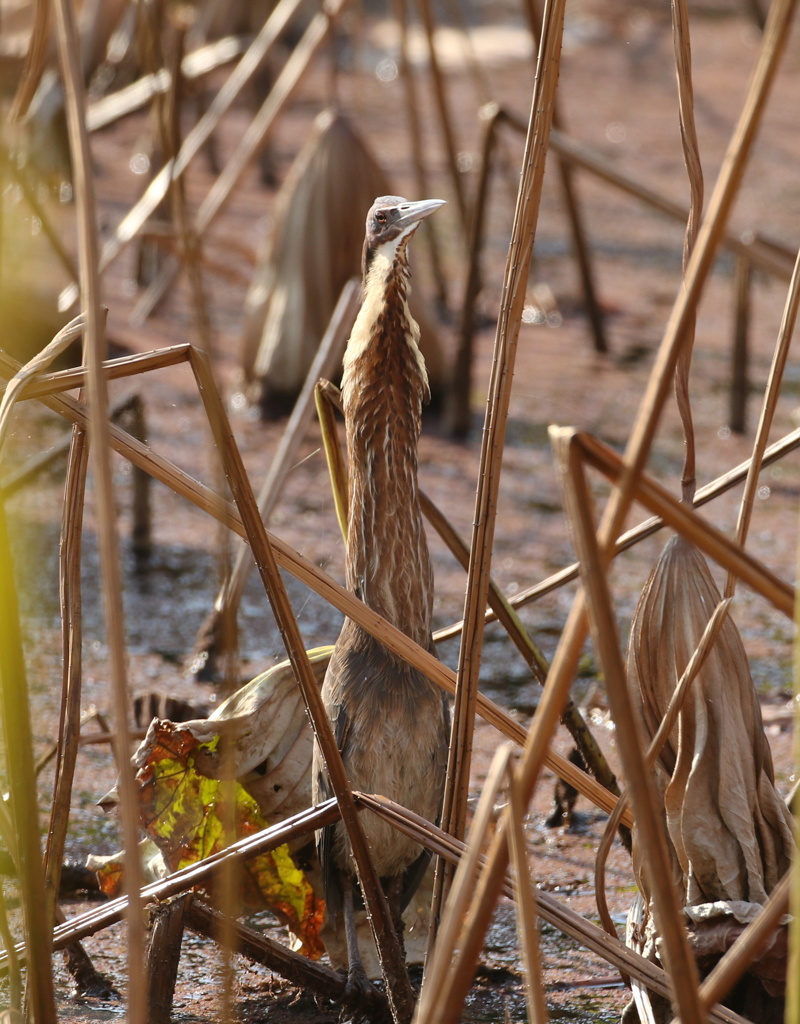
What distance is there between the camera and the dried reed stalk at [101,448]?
1.23m

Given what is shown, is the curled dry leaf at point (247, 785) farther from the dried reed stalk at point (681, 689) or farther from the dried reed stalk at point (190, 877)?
the dried reed stalk at point (681, 689)

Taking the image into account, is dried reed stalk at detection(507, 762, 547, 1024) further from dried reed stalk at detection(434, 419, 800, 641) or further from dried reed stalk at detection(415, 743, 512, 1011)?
dried reed stalk at detection(434, 419, 800, 641)

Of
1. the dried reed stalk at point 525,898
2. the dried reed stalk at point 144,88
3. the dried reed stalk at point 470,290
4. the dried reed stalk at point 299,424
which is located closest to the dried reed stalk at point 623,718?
the dried reed stalk at point 525,898

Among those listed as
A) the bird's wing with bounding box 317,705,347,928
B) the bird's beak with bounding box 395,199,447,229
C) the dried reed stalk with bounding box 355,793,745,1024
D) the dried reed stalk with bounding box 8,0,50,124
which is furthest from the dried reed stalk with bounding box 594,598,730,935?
the dried reed stalk with bounding box 8,0,50,124

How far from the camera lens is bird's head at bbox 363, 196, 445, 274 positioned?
2.18 metres

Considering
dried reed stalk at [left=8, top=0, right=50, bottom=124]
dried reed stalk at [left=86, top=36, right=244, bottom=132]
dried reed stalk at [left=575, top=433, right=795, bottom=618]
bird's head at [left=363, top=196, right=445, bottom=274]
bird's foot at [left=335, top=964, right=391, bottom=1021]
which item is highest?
dried reed stalk at [left=86, top=36, right=244, bottom=132]

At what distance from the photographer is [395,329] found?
221 cm

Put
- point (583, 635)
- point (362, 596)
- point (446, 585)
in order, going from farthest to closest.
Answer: point (446, 585) → point (362, 596) → point (583, 635)

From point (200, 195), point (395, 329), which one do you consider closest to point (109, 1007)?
point (395, 329)

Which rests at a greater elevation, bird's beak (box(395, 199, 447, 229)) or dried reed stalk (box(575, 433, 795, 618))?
bird's beak (box(395, 199, 447, 229))

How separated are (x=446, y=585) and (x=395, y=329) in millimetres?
2047

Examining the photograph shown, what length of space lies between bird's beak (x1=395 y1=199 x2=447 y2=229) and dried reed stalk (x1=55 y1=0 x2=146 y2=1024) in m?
0.95

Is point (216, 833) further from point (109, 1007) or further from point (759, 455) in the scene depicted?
point (759, 455)

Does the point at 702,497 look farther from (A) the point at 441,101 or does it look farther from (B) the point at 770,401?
(A) the point at 441,101
